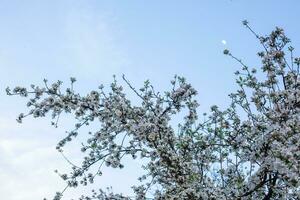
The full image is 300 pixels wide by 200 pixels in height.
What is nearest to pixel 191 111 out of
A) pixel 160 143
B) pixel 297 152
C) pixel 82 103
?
pixel 160 143

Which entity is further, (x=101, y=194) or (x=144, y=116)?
(x=101, y=194)

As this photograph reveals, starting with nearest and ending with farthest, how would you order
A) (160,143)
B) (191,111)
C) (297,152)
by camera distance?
(297,152), (160,143), (191,111)

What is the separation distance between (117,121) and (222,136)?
244 cm

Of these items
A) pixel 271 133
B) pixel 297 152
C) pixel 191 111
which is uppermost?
pixel 191 111

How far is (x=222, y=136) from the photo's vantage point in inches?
447

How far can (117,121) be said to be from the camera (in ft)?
35.3

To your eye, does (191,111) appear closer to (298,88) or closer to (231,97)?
(231,97)

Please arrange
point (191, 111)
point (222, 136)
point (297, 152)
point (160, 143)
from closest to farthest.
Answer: point (297, 152) < point (160, 143) < point (222, 136) < point (191, 111)

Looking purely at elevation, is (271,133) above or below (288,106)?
below

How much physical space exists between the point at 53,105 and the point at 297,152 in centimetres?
527

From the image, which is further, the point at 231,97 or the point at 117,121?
the point at 231,97

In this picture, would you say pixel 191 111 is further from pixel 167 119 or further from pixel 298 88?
pixel 298 88

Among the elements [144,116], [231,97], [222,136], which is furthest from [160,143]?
[231,97]

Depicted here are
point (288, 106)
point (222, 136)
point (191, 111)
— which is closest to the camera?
point (288, 106)
